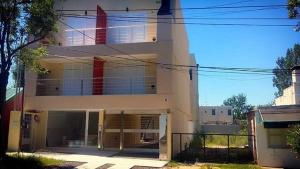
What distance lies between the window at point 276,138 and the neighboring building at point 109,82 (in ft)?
18.1

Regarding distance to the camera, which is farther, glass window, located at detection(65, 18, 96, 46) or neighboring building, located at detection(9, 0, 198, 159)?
glass window, located at detection(65, 18, 96, 46)

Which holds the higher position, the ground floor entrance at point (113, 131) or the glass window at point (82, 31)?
the glass window at point (82, 31)

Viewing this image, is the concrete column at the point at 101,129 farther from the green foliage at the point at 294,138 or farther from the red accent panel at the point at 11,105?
the green foliage at the point at 294,138

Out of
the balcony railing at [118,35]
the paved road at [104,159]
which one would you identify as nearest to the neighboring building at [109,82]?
the balcony railing at [118,35]

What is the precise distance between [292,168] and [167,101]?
7657 millimetres

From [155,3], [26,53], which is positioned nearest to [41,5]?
[26,53]

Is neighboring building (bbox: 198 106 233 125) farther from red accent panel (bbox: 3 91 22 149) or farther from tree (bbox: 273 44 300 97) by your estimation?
red accent panel (bbox: 3 91 22 149)

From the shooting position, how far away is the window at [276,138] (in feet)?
60.4

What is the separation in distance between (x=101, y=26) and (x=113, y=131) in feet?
24.3

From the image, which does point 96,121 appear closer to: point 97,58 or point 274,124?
point 97,58

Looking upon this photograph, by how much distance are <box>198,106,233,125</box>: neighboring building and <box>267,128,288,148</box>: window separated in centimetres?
5393

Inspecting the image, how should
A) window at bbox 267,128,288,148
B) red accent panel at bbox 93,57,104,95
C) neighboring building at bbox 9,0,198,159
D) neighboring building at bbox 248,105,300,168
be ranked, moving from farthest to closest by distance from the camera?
red accent panel at bbox 93,57,104,95, neighboring building at bbox 9,0,198,159, window at bbox 267,128,288,148, neighboring building at bbox 248,105,300,168

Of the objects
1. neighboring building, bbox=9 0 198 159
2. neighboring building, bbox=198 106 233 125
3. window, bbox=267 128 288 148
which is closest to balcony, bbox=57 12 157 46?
neighboring building, bbox=9 0 198 159

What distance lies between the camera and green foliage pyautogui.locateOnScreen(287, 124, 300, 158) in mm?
16359
